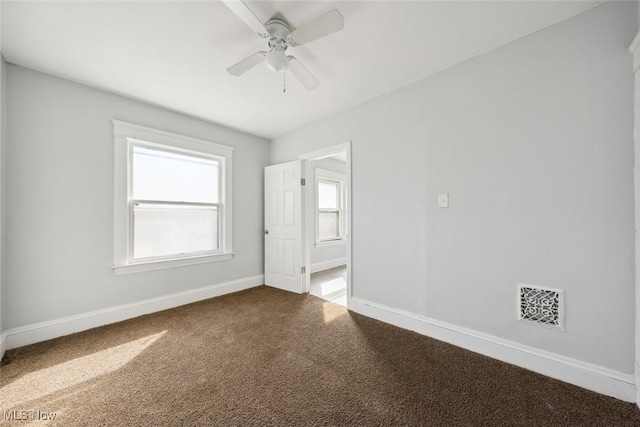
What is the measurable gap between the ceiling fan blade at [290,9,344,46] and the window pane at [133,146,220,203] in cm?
229

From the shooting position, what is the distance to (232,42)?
1.86 m

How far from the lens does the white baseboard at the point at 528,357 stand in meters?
1.50

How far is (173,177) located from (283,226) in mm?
1602

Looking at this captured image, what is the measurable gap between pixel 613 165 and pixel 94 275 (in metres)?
4.34

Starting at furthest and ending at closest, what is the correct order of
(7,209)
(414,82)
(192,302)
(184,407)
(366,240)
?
(192,302) → (366,240) → (414,82) → (7,209) → (184,407)

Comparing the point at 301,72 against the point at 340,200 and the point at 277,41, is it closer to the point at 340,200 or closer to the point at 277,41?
the point at 277,41

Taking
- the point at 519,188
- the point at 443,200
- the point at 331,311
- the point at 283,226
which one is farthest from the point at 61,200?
the point at 519,188

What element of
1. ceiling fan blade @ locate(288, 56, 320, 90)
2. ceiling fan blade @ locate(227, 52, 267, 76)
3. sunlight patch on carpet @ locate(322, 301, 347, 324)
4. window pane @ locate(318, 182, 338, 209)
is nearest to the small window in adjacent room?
window pane @ locate(318, 182, 338, 209)

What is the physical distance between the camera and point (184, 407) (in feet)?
4.75

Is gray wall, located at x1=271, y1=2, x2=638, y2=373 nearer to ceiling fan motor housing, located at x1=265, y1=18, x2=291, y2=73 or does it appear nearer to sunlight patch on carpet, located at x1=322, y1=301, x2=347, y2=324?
sunlight patch on carpet, located at x1=322, y1=301, x2=347, y2=324

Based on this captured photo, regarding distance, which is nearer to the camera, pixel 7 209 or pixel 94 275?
pixel 7 209

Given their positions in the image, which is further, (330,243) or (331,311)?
(330,243)

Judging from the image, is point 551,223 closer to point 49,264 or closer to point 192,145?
point 192,145

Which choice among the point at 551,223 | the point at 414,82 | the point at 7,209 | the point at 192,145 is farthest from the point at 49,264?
the point at 551,223
